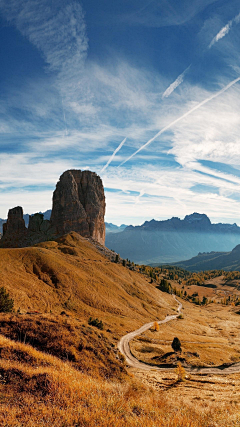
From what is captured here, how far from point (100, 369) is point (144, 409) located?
32.9 ft

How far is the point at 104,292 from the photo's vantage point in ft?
291

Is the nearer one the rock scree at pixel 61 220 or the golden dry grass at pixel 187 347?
the golden dry grass at pixel 187 347

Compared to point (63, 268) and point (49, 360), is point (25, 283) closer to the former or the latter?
point (63, 268)

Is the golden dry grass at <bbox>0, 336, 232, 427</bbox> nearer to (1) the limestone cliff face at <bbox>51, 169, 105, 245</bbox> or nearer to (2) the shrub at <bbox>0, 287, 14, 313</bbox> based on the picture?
(2) the shrub at <bbox>0, 287, 14, 313</bbox>

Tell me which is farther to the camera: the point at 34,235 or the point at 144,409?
the point at 34,235

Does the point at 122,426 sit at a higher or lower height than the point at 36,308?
higher

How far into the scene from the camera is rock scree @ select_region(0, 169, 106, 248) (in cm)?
16838

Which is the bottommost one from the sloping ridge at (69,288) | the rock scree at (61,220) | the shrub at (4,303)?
the sloping ridge at (69,288)

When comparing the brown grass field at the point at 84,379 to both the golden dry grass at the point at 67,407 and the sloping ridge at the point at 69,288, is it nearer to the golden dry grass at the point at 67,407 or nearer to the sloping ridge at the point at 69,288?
the golden dry grass at the point at 67,407

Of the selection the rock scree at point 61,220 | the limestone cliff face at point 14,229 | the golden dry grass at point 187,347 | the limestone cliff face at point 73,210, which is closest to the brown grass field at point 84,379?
the golden dry grass at point 187,347

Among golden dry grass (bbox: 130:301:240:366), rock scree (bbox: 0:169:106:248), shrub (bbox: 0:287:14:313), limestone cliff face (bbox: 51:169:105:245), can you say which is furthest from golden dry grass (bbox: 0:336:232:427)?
limestone cliff face (bbox: 51:169:105:245)

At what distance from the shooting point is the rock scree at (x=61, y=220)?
168375 millimetres

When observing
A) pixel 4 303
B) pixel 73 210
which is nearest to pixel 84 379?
pixel 4 303

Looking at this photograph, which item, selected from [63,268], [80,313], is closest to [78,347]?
[80,313]
